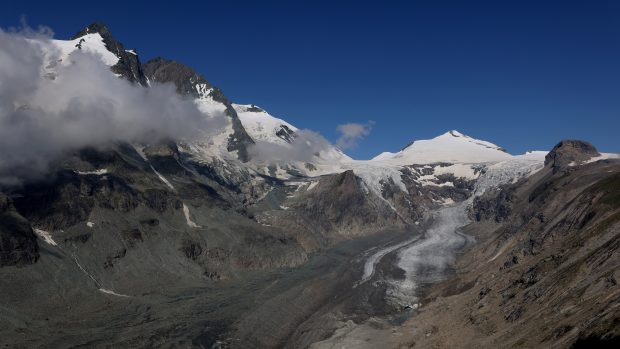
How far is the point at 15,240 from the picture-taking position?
481 feet

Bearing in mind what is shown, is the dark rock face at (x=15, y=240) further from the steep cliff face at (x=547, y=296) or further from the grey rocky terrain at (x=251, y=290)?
the steep cliff face at (x=547, y=296)

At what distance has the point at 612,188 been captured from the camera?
136000 millimetres

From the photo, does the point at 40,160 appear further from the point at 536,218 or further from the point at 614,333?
the point at 614,333

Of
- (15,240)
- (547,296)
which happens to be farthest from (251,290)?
(547,296)

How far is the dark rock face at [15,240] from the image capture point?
14262 cm

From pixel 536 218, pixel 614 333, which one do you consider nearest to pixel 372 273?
pixel 536 218

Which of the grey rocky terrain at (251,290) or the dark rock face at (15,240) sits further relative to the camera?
the dark rock face at (15,240)

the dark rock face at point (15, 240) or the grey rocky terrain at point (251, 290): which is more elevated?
the dark rock face at point (15, 240)

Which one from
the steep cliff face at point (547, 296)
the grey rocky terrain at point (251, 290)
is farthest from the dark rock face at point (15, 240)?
the steep cliff face at point (547, 296)

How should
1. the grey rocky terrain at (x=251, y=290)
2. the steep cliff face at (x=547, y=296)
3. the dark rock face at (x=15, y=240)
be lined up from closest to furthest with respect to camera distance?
the steep cliff face at (x=547, y=296)
the grey rocky terrain at (x=251, y=290)
the dark rock face at (x=15, y=240)

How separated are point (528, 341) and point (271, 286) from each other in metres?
116

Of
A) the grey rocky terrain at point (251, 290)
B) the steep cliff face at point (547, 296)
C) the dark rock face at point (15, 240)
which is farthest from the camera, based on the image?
the dark rock face at point (15, 240)

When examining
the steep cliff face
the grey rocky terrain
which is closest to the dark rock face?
the grey rocky terrain

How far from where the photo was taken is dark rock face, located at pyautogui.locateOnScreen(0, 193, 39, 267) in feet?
468
